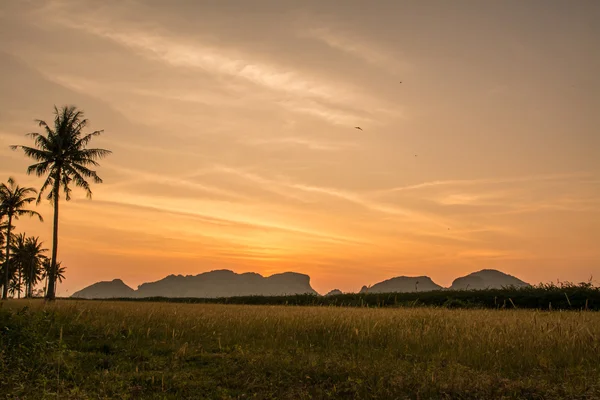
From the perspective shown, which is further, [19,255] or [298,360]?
[19,255]

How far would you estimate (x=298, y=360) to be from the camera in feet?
33.3

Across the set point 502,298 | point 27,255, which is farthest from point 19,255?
point 502,298

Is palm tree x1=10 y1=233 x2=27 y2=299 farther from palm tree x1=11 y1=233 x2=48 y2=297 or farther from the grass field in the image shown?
the grass field

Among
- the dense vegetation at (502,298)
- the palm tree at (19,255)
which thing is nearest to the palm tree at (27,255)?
the palm tree at (19,255)

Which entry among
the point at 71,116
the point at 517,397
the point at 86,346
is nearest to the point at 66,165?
the point at 71,116

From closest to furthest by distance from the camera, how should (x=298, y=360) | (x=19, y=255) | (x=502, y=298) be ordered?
1. (x=298, y=360)
2. (x=502, y=298)
3. (x=19, y=255)

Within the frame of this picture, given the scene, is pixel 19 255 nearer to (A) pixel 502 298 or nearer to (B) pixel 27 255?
(B) pixel 27 255

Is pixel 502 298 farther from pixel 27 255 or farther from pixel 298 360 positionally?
pixel 27 255

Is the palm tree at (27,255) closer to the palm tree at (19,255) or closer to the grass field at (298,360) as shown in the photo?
the palm tree at (19,255)

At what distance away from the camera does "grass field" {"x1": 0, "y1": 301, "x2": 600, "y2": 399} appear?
326 inches

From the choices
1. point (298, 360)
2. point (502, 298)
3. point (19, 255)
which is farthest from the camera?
point (19, 255)

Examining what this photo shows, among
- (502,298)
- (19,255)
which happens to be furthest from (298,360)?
(19,255)

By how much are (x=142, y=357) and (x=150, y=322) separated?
427cm

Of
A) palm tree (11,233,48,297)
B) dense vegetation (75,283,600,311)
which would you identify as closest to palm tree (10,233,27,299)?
palm tree (11,233,48,297)
